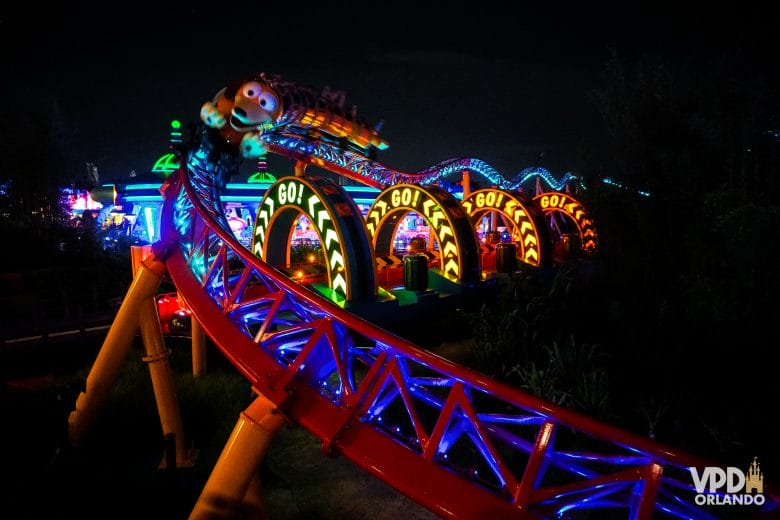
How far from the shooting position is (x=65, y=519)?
4.47 metres

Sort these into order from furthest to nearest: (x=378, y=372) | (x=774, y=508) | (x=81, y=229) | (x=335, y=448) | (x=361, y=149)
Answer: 1. (x=81, y=229)
2. (x=361, y=149)
3. (x=378, y=372)
4. (x=335, y=448)
5. (x=774, y=508)

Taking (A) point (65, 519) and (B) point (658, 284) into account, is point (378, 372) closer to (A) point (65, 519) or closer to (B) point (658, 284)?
(A) point (65, 519)

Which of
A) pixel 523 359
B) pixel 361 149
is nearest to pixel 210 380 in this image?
pixel 523 359

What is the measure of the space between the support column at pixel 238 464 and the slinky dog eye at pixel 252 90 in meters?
6.17

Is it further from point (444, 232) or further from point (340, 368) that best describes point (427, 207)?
point (340, 368)

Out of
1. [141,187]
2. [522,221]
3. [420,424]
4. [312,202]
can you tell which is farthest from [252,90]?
[141,187]

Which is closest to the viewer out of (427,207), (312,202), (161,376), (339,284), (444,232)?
(161,376)

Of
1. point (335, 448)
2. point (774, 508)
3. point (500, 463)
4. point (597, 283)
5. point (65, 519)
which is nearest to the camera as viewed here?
point (774, 508)

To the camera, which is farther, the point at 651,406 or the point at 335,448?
the point at 651,406

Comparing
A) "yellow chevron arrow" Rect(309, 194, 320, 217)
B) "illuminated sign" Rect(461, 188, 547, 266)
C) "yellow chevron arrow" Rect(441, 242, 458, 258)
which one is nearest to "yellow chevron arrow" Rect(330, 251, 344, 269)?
"yellow chevron arrow" Rect(309, 194, 320, 217)

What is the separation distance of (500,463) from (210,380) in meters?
5.87

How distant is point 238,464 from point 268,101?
21.4ft

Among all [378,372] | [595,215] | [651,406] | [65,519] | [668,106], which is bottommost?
[65,519]

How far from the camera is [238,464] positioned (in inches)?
136
